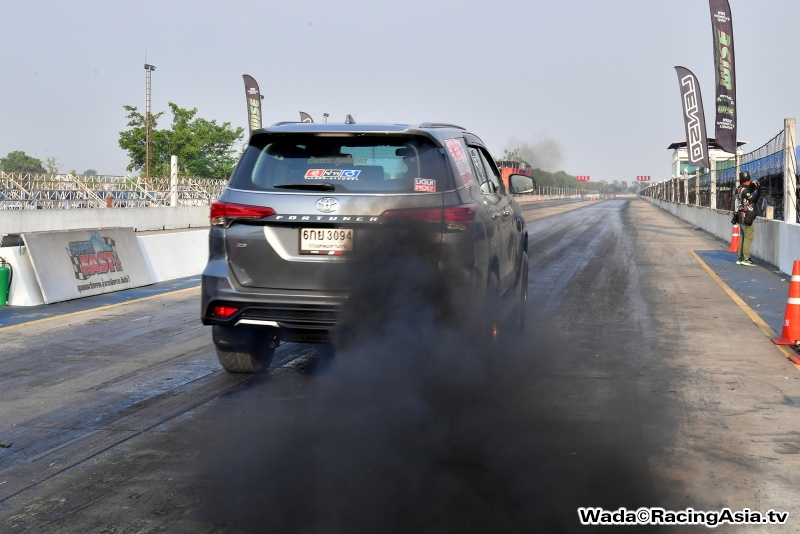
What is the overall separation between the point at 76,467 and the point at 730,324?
7606mm

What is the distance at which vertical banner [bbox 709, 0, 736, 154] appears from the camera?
22766 millimetres

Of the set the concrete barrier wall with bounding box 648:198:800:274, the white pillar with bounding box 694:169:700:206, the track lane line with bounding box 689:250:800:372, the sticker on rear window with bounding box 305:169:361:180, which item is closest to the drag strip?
the sticker on rear window with bounding box 305:169:361:180

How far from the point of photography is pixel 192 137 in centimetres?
7225

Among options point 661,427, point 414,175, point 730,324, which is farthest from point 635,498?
point 730,324

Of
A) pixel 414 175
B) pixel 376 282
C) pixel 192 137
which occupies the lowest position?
pixel 376 282

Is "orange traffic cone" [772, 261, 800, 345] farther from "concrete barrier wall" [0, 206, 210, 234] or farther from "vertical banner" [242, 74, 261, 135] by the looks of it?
"vertical banner" [242, 74, 261, 135]

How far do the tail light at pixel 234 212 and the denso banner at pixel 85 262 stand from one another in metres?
6.48

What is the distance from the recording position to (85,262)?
Answer: 40.6ft

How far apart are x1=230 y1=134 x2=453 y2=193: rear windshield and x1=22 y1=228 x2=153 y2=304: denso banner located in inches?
261

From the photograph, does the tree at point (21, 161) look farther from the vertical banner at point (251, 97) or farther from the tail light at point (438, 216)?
the tail light at point (438, 216)

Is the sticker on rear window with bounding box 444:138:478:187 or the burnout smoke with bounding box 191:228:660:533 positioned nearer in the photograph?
the burnout smoke with bounding box 191:228:660:533

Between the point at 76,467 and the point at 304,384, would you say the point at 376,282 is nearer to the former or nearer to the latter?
the point at 304,384

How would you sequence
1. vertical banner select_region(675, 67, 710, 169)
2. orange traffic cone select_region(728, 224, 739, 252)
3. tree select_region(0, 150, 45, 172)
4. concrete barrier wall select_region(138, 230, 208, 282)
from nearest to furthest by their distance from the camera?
concrete barrier wall select_region(138, 230, 208, 282) < orange traffic cone select_region(728, 224, 739, 252) < vertical banner select_region(675, 67, 710, 169) < tree select_region(0, 150, 45, 172)

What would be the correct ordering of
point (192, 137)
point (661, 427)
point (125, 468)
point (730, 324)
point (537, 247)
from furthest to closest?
point (192, 137) < point (537, 247) < point (730, 324) < point (661, 427) < point (125, 468)
